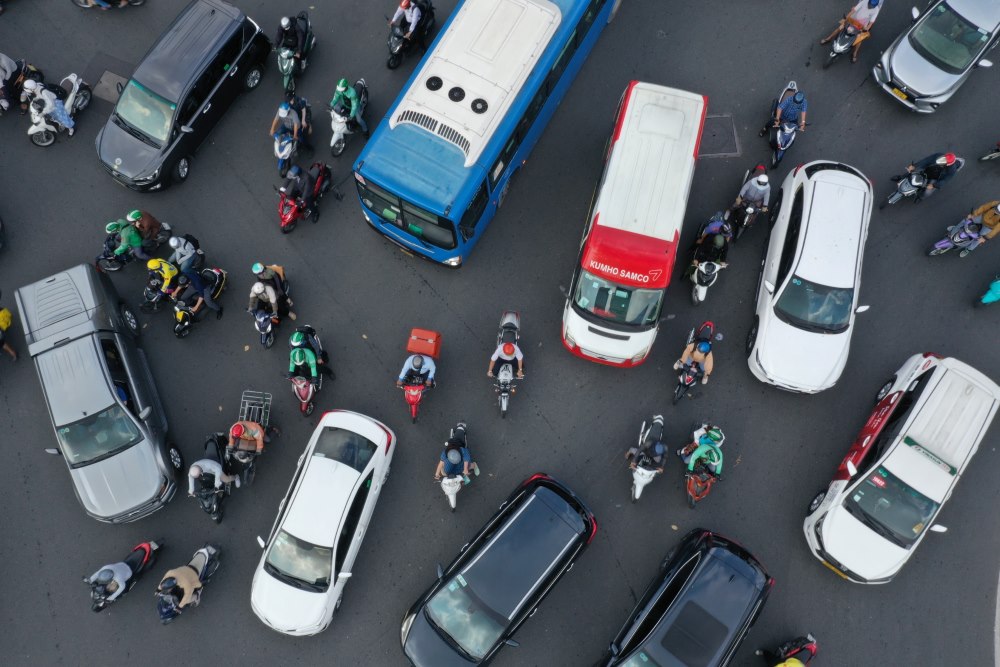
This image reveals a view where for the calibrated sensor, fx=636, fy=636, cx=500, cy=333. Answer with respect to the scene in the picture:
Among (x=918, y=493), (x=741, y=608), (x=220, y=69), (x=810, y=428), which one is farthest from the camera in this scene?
(x=220, y=69)

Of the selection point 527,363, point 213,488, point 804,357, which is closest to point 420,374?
point 527,363

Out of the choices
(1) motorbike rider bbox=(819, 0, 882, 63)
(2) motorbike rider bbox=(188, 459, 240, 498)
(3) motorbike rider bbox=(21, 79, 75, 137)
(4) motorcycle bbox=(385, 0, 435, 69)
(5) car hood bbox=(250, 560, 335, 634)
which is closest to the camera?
(5) car hood bbox=(250, 560, 335, 634)

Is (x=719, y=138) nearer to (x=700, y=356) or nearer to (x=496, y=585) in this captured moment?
(x=700, y=356)

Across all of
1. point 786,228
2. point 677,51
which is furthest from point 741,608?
point 677,51

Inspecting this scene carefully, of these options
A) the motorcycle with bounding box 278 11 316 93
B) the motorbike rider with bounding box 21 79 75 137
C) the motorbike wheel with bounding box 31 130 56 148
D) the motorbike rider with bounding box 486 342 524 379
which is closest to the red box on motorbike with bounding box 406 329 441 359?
the motorbike rider with bounding box 486 342 524 379

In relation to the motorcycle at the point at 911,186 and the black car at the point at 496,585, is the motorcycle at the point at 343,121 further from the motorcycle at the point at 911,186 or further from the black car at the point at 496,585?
the motorcycle at the point at 911,186

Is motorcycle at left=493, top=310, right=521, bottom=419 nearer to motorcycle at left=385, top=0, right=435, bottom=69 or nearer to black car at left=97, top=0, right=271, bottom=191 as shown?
motorcycle at left=385, top=0, right=435, bottom=69

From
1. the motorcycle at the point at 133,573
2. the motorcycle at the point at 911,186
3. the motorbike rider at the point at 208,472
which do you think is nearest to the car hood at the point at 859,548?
the motorcycle at the point at 911,186

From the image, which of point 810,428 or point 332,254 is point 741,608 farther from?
point 332,254
